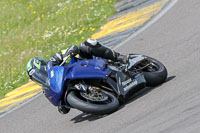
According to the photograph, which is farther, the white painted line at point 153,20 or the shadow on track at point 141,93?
the white painted line at point 153,20

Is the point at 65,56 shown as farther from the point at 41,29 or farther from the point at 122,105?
the point at 41,29

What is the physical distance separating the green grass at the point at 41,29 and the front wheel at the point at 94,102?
190 inches

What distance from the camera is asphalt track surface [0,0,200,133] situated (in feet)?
17.8

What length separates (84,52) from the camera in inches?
271

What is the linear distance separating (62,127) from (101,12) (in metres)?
7.33

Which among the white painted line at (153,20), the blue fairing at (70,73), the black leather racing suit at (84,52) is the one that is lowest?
the white painted line at (153,20)

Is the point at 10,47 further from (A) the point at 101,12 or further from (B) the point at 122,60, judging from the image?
(B) the point at 122,60

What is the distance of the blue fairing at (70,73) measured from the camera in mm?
6504

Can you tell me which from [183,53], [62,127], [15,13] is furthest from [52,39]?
[62,127]

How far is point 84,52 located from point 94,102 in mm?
840

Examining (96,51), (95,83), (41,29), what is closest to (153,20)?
(41,29)

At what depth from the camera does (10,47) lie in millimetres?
14258

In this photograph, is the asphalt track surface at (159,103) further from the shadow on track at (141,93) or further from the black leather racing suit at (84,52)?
the black leather racing suit at (84,52)

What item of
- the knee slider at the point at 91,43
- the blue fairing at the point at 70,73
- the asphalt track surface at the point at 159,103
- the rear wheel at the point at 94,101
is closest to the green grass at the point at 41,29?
the asphalt track surface at the point at 159,103
